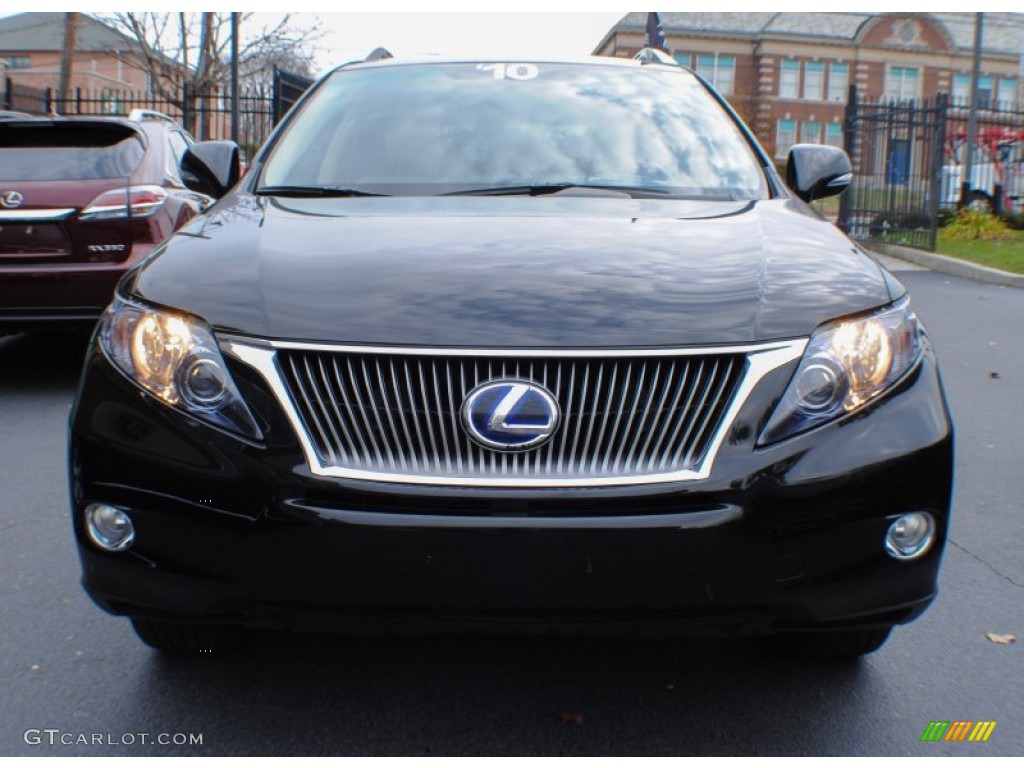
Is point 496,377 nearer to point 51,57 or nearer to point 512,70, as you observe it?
point 512,70

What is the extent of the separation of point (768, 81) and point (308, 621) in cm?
7357

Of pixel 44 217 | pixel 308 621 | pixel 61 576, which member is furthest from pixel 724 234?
pixel 44 217

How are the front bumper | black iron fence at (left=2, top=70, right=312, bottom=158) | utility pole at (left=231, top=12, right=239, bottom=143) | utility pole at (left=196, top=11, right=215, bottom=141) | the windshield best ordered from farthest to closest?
utility pole at (left=196, top=11, right=215, bottom=141) < utility pole at (left=231, top=12, right=239, bottom=143) < black iron fence at (left=2, top=70, right=312, bottom=158) < the windshield < the front bumper

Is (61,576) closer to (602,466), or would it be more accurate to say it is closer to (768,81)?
(602,466)

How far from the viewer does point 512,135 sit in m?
3.75

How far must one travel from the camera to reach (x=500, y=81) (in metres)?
4.06

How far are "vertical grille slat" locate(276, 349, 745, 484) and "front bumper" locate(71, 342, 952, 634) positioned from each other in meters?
0.05

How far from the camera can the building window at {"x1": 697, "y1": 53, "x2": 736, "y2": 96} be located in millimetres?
71438

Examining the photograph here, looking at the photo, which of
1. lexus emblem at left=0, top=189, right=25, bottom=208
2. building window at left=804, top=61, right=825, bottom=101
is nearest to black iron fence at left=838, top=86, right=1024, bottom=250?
lexus emblem at left=0, top=189, right=25, bottom=208

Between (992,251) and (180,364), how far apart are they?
15.5 m

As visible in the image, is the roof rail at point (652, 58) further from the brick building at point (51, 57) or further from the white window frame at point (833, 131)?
the brick building at point (51, 57)

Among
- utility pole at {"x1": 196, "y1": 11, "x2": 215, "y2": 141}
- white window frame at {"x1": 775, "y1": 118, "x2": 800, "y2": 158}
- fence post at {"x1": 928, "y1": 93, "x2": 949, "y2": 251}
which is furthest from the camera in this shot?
white window frame at {"x1": 775, "y1": 118, "x2": 800, "y2": 158}

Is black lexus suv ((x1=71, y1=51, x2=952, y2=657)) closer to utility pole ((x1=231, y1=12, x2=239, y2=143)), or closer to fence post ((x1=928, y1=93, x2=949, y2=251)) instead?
fence post ((x1=928, y1=93, x2=949, y2=251))

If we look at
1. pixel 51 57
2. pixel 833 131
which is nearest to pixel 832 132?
pixel 833 131
